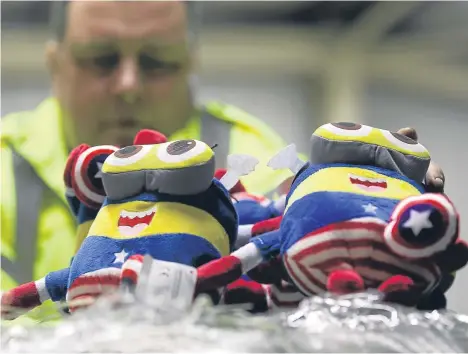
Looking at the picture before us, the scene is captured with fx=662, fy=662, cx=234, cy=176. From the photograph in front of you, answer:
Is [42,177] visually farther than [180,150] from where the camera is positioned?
Yes

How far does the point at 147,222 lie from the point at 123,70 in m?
0.52

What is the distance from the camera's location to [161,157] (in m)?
0.38

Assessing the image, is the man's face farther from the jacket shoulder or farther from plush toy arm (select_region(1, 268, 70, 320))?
plush toy arm (select_region(1, 268, 70, 320))

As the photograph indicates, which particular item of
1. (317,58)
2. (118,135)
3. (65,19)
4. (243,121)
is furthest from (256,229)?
(317,58)

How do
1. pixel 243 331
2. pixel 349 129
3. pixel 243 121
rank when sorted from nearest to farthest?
pixel 243 331, pixel 349 129, pixel 243 121

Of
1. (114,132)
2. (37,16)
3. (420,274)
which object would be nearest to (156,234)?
(420,274)

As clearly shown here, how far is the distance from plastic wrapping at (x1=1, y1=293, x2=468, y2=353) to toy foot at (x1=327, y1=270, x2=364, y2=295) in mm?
11

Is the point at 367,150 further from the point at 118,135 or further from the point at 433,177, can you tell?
the point at 118,135

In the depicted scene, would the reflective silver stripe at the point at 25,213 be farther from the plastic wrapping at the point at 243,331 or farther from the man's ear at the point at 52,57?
the plastic wrapping at the point at 243,331

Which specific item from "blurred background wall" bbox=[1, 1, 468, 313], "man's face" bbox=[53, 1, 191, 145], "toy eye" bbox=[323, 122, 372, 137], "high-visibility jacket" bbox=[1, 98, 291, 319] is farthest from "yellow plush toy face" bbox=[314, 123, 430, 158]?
"blurred background wall" bbox=[1, 1, 468, 313]

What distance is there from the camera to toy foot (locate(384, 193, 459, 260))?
326 mm

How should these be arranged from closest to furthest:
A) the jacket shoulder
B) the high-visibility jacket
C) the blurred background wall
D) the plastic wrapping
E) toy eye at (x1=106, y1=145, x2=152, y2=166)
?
1. the plastic wrapping
2. toy eye at (x1=106, y1=145, x2=152, y2=166)
3. the high-visibility jacket
4. the jacket shoulder
5. the blurred background wall

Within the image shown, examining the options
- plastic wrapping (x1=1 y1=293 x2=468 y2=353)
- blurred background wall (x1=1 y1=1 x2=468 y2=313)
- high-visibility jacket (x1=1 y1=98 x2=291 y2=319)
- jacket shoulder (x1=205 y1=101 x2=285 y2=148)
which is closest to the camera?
plastic wrapping (x1=1 y1=293 x2=468 y2=353)

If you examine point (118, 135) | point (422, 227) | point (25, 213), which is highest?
point (422, 227)
